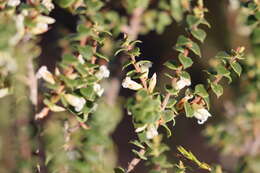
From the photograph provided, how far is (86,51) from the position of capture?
1.06m

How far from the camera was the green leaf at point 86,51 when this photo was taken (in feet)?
3.44

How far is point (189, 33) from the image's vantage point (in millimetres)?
Result: 1213

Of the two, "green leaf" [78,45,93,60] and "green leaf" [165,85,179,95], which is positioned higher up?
"green leaf" [78,45,93,60]

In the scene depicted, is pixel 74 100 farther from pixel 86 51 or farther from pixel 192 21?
pixel 192 21

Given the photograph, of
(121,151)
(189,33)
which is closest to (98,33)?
(189,33)

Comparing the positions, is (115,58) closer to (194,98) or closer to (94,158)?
(194,98)

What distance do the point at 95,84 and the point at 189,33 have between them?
27 cm

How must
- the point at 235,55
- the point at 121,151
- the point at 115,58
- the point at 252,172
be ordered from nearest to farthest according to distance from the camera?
the point at 235,55, the point at 252,172, the point at 115,58, the point at 121,151

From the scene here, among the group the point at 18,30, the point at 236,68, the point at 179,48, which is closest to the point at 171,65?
the point at 179,48

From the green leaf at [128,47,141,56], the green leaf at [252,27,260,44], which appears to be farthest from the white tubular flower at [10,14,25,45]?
the green leaf at [252,27,260,44]

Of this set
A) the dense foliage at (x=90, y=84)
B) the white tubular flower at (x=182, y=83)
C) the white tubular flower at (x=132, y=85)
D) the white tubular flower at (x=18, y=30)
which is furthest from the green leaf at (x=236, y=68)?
the white tubular flower at (x=18, y=30)

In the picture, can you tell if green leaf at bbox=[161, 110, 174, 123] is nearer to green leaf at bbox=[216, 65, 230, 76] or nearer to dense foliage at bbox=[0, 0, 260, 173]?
dense foliage at bbox=[0, 0, 260, 173]

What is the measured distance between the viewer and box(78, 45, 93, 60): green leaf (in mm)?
1049

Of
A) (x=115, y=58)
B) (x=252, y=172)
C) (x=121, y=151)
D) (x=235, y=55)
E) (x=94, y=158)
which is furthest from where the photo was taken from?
(x=121, y=151)
